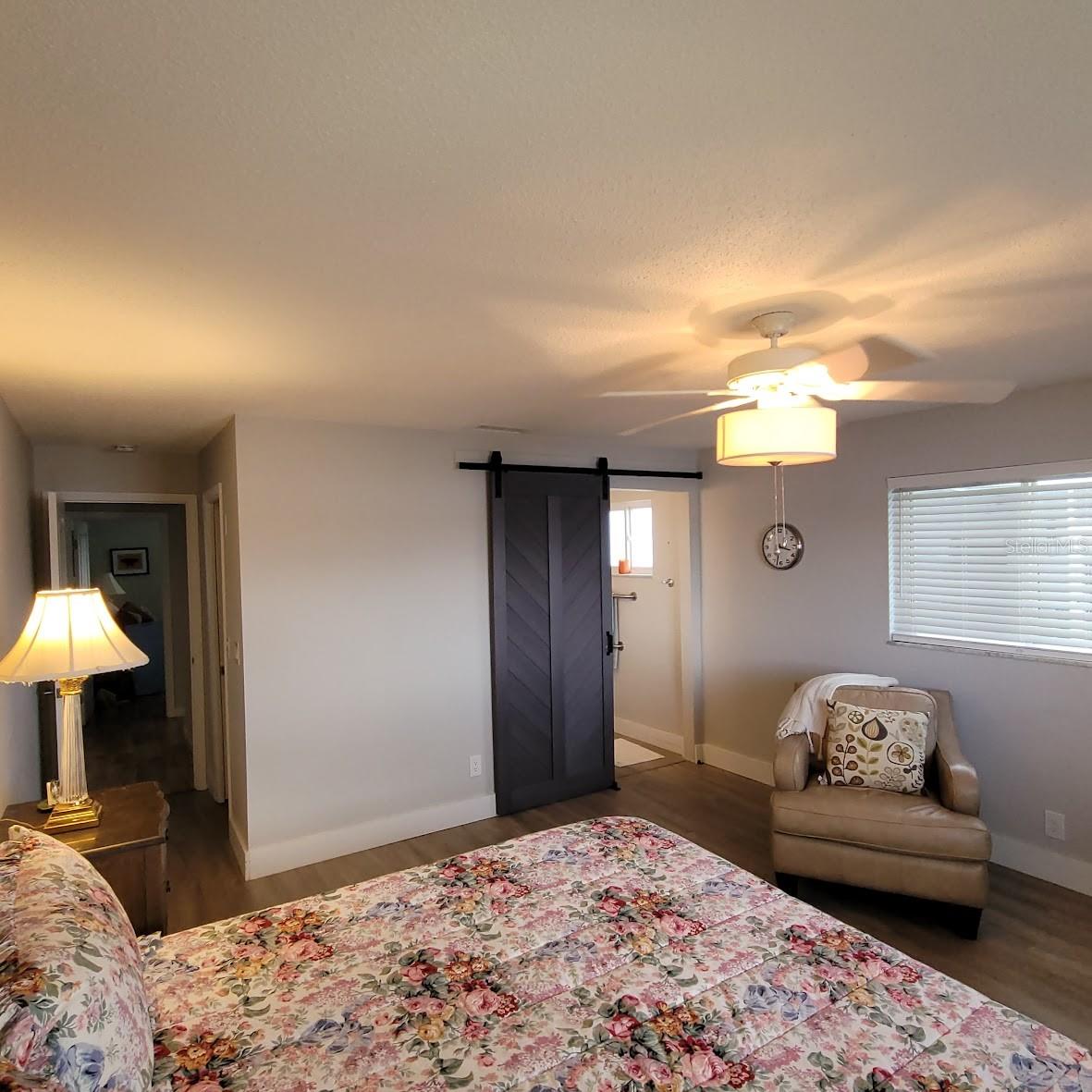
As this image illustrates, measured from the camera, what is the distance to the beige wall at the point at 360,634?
3.60 m

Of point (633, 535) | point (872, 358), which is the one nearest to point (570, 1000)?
point (872, 358)

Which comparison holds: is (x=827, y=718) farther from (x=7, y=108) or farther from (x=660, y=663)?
Answer: (x=7, y=108)

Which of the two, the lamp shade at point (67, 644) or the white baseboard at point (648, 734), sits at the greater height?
the lamp shade at point (67, 644)

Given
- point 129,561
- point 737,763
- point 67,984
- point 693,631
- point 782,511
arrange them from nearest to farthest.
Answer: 1. point 67,984
2. point 782,511
3. point 737,763
4. point 693,631
5. point 129,561

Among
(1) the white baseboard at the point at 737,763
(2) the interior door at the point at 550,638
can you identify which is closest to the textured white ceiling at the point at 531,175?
(2) the interior door at the point at 550,638

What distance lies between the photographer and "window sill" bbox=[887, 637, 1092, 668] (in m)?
3.25

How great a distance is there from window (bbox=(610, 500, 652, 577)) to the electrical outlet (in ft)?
10.3

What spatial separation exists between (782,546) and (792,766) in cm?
177

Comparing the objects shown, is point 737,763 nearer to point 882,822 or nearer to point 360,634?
point 882,822

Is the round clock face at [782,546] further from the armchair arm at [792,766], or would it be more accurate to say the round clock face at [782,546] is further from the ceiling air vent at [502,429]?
the ceiling air vent at [502,429]

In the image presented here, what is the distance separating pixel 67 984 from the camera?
118cm

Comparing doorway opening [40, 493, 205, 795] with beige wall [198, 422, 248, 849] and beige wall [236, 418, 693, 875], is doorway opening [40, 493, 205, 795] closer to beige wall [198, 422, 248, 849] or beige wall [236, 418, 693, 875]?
beige wall [198, 422, 248, 849]

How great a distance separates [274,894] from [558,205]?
3.38 meters

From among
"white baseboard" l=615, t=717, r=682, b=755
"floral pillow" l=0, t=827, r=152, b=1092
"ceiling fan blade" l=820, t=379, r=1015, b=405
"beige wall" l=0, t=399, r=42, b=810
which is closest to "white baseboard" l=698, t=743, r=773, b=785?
"white baseboard" l=615, t=717, r=682, b=755
